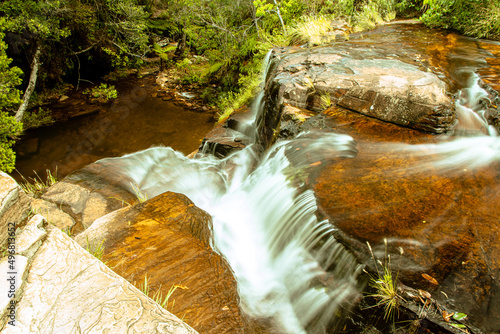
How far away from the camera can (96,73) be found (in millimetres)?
13094

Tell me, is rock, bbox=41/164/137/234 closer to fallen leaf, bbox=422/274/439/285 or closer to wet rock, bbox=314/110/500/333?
wet rock, bbox=314/110/500/333

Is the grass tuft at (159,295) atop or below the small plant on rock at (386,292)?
atop

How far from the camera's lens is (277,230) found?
3752 millimetres

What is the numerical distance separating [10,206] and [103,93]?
11416mm

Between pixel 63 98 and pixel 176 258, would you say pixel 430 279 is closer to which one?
pixel 176 258

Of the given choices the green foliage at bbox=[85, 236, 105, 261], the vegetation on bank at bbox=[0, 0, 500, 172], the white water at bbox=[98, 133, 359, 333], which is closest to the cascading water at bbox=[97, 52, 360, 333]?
the white water at bbox=[98, 133, 359, 333]

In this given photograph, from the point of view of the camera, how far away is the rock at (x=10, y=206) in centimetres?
171

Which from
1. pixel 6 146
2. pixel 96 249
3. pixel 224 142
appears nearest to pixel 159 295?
pixel 96 249

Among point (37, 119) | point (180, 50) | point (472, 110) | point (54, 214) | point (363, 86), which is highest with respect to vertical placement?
point (180, 50)

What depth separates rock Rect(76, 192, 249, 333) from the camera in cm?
247

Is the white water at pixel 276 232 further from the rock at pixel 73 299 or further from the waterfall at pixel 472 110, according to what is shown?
the waterfall at pixel 472 110

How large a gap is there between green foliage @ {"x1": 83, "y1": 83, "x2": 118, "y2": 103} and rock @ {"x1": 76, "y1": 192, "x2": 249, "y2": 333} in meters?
9.66

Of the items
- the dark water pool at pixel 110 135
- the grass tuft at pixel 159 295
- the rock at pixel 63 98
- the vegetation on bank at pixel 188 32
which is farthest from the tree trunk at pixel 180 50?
the grass tuft at pixel 159 295

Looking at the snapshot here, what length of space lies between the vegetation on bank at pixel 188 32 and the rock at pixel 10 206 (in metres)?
6.31
